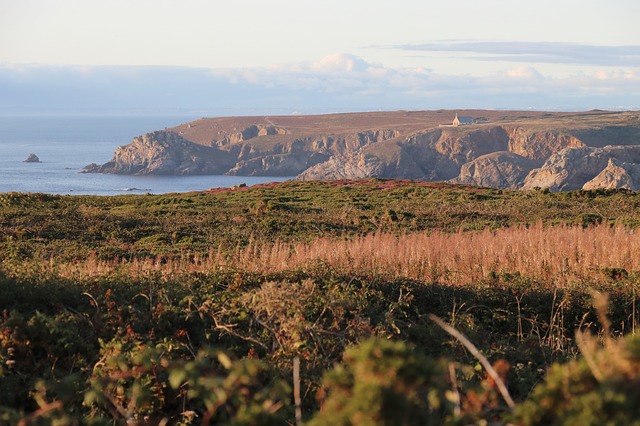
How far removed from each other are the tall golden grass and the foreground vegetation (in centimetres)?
5

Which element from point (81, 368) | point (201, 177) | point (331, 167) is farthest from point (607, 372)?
point (201, 177)

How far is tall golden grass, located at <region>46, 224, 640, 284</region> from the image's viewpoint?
10539 millimetres

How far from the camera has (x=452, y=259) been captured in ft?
38.7

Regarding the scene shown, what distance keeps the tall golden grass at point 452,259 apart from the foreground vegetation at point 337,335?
5 centimetres

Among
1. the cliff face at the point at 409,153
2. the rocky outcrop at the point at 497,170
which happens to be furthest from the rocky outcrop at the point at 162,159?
the rocky outcrop at the point at 497,170

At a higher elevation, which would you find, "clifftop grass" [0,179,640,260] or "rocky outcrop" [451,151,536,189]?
"clifftop grass" [0,179,640,260]

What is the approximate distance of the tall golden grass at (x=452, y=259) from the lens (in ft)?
34.6

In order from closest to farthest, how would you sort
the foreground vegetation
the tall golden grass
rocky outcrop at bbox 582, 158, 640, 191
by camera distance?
1. the foreground vegetation
2. the tall golden grass
3. rocky outcrop at bbox 582, 158, 640, 191

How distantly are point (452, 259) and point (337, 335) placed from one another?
468 cm

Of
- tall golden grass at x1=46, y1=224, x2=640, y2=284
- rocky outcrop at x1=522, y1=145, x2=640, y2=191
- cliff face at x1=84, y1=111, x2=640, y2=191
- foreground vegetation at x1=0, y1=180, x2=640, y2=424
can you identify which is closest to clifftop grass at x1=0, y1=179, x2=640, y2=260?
tall golden grass at x1=46, y1=224, x2=640, y2=284

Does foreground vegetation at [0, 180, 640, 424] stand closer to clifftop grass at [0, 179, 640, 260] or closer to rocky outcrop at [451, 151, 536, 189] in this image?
clifftop grass at [0, 179, 640, 260]

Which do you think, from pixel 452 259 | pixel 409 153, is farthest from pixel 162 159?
pixel 452 259

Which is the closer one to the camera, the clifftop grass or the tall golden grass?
the tall golden grass

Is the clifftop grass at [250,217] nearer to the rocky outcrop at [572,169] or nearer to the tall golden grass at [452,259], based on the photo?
the tall golden grass at [452,259]
